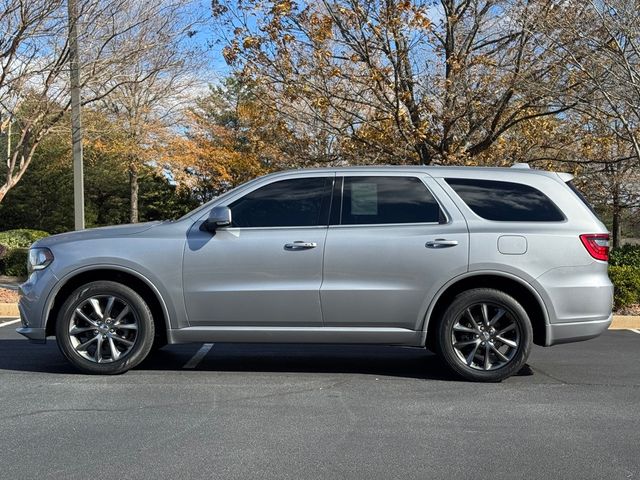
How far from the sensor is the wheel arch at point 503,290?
19.1ft

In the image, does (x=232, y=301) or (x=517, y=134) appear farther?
(x=517, y=134)

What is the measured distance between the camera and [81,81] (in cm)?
1176

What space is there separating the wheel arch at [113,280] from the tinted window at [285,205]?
3.14 ft

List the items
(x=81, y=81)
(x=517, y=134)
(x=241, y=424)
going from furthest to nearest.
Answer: (x=517, y=134)
(x=81, y=81)
(x=241, y=424)

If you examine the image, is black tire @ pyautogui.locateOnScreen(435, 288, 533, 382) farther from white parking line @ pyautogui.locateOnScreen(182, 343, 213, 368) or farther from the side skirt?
white parking line @ pyautogui.locateOnScreen(182, 343, 213, 368)

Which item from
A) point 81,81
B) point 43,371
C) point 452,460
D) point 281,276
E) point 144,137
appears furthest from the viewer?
point 144,137

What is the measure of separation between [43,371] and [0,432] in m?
1.84

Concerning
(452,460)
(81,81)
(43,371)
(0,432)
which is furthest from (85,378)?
(81,81)

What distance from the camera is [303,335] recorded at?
592cm

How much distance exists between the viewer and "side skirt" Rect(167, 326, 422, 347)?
232 inches

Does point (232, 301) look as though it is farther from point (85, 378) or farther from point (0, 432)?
point (0, 432)

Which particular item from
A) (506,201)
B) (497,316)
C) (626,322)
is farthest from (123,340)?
(626,322)

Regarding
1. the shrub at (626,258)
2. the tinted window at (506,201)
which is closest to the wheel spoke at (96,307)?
the tinted window at (506,201)

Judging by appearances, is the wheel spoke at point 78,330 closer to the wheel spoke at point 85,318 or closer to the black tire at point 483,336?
the wheel spoke at point 85,318
